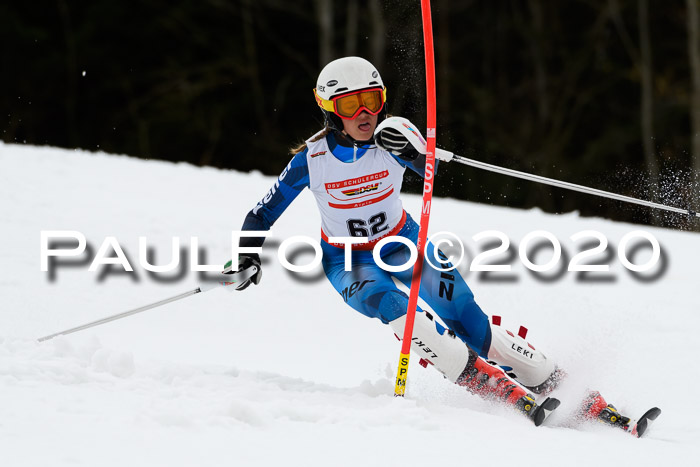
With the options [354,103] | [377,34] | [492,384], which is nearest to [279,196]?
[354,103]

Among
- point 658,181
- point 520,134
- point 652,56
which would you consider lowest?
point 658,181

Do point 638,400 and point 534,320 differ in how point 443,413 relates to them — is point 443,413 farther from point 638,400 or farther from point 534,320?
point 534,320

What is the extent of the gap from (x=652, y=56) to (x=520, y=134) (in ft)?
10.3

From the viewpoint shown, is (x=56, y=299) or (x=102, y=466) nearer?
(x=102, y=466)

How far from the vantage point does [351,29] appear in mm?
17609

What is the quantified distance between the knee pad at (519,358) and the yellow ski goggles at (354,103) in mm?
1129

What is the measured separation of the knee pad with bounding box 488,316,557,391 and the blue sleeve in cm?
111

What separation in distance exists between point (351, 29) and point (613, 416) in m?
14.6

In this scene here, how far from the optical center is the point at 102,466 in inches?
101

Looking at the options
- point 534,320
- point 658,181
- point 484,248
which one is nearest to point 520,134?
point 658,181

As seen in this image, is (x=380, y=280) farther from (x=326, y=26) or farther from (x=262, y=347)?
(x=326, y=26)

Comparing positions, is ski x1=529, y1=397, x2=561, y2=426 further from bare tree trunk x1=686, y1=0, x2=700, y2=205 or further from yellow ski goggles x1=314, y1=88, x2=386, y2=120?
bare tree trunk x1=686, y1=0, x2=700, y2=205

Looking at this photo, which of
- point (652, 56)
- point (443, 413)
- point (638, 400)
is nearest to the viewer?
point (443, 413)

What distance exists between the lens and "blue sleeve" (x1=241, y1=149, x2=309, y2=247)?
13.5 feet
